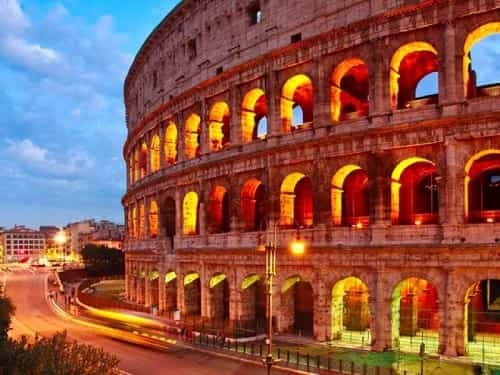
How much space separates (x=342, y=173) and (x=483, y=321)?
968 cm

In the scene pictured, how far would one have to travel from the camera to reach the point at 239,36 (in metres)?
33.9

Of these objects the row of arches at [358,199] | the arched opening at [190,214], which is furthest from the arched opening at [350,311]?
the arched opening at [190,214]

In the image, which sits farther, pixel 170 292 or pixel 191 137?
pixel 170 292

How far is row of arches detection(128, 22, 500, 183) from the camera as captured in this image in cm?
2595

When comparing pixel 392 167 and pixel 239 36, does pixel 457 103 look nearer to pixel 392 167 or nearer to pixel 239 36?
pixel 392 167

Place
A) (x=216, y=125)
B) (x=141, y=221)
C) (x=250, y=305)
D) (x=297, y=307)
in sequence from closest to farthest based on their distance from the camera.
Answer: (x=297, y=307)
(x=250, y=305)
(x=216, y=125)
(x=141, y=221)

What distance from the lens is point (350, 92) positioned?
3406cm

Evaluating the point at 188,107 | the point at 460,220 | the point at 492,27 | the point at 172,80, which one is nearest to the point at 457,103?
the point at 492,27

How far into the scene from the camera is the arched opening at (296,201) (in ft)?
100

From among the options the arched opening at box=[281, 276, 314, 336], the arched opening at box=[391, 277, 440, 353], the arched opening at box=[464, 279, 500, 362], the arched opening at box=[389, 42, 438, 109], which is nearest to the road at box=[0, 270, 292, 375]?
the arched opening at box=[281, 276, 314, 336]

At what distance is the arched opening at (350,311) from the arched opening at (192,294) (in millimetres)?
12155

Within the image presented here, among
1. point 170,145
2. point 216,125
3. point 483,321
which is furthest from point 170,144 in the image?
point 483,321

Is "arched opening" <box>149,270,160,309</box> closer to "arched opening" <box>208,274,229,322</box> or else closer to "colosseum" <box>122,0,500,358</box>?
"colosseum" <box>122,0,500,358</box>

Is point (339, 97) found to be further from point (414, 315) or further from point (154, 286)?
point (154, 286)
